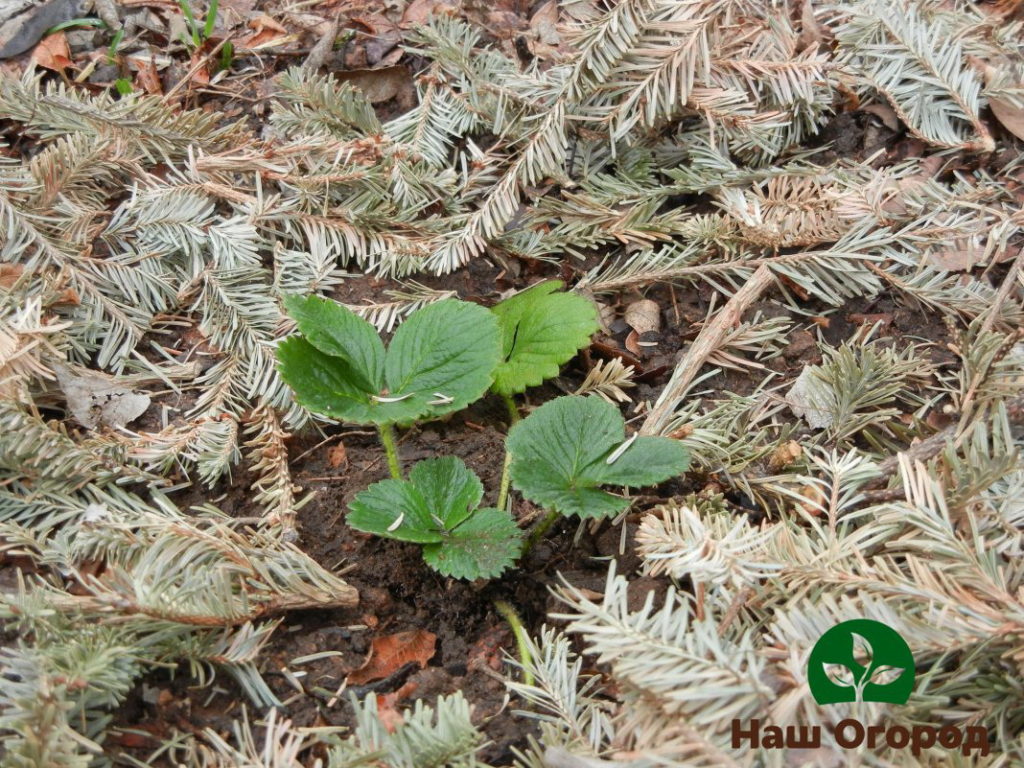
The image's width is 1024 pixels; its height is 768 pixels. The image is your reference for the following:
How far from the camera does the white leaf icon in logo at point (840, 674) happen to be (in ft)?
2.89

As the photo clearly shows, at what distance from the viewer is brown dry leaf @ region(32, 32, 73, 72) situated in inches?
73.9

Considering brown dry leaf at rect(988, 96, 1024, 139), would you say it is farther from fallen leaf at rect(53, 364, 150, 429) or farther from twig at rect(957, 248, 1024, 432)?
fallen leaf at rect(53, 364, 150, 429)

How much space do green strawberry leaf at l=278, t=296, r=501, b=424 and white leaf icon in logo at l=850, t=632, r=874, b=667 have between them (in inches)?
22.5

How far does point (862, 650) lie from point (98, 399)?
3.80 ft

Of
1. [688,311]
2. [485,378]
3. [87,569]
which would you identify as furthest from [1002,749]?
[87,569]

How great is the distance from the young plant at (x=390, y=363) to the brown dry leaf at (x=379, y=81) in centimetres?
77

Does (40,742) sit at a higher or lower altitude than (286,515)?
higher

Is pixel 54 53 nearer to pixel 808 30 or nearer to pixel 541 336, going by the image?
pixel 541 336

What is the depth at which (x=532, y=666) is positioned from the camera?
3.62ft

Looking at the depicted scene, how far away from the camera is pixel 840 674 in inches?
34.8

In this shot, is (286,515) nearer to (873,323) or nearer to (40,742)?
(40,742)

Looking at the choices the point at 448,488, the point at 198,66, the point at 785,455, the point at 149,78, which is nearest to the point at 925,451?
the point at 785,455

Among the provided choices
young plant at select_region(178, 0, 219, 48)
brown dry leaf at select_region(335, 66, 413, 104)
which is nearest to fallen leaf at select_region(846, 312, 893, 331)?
brown dry leaf at select_region(335, 66, 413, 104)

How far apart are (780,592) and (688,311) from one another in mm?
711
